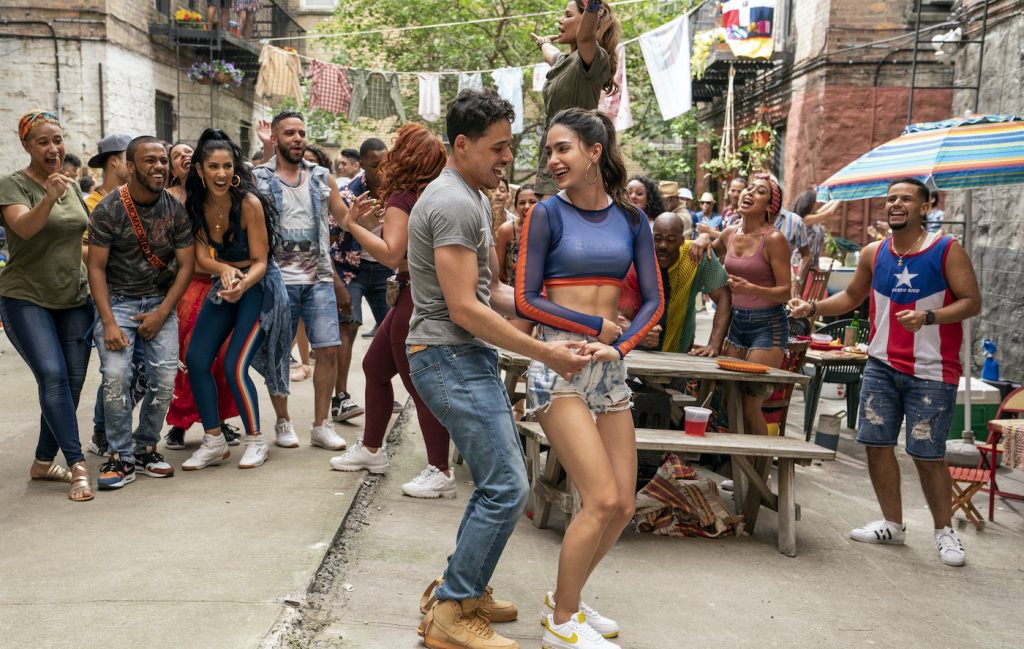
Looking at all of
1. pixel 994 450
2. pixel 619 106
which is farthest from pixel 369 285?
pixel 619 106

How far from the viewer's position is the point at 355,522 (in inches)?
191

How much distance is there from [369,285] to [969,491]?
4.36 m

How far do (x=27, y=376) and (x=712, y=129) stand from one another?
18264mm

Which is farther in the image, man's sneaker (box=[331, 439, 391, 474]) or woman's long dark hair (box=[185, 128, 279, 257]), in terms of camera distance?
man's sneaker (box=[331, 439, 391, 474])

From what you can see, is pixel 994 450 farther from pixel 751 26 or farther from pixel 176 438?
pixel 751 26

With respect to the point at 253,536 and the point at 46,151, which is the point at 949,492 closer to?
the point at 253,536

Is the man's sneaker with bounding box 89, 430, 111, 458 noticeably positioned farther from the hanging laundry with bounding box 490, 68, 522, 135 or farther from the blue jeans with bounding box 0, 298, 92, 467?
the hanging laundry with bounding box 490, 68, 522, 135

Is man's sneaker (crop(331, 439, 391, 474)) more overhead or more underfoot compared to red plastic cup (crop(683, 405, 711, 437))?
more underfoot

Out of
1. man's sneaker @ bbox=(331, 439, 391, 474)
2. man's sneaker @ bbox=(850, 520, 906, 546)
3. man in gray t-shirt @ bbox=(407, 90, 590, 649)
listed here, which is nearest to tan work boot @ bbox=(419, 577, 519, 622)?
man in gray t-shirt @ bbox=(407, 90, 590, 649)

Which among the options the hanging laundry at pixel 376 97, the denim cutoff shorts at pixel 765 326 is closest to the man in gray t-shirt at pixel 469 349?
the denim cutoff shorts at pixel 765 326

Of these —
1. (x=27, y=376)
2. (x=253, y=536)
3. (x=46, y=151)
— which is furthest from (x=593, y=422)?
(x=27, y=376)

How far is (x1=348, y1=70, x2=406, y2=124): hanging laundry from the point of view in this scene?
17953 millimetres

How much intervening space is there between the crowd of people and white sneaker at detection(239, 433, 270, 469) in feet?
0.16

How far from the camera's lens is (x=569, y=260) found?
11.5ft
